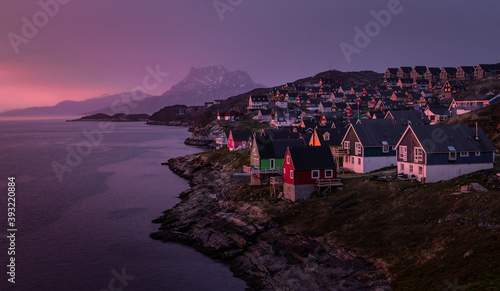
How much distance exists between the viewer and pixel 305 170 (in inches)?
1967

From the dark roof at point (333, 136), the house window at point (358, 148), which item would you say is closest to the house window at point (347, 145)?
the house window at point (358, 148)

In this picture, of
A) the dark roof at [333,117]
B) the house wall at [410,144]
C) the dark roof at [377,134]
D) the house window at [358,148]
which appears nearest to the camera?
the house wall at [410,144]

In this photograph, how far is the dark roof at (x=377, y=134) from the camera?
58.7 m

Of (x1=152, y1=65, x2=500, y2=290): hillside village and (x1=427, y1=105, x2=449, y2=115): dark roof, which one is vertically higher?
(x1=427, y1=105, x2=449, y2=115): dark roof

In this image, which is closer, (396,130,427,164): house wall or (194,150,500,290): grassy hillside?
(194,150,500,290): grassy hillside

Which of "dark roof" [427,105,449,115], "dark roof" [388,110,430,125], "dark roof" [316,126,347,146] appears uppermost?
"dark roof" [427,105,449,115]

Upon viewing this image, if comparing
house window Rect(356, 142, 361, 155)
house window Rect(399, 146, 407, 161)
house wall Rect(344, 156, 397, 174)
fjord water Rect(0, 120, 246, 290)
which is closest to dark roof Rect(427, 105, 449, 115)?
house wall Rect(344, 156, 397, 174)

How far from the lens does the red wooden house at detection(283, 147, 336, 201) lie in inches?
1960

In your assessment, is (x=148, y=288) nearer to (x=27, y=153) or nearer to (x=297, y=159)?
(x=297, y=159)

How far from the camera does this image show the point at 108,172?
329 feet

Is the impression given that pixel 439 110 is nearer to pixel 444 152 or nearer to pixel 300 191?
pixel 444 152

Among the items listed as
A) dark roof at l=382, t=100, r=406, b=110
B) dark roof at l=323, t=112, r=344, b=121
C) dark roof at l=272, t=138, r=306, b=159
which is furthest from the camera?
dark roof at l=382, t=100, r=406, b=110

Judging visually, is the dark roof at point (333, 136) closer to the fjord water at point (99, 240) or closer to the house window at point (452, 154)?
the house window at point (452, 154)

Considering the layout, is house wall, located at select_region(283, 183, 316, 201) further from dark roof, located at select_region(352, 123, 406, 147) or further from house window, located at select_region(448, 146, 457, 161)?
house window, located at select_region(448, 146, 457, 161)
